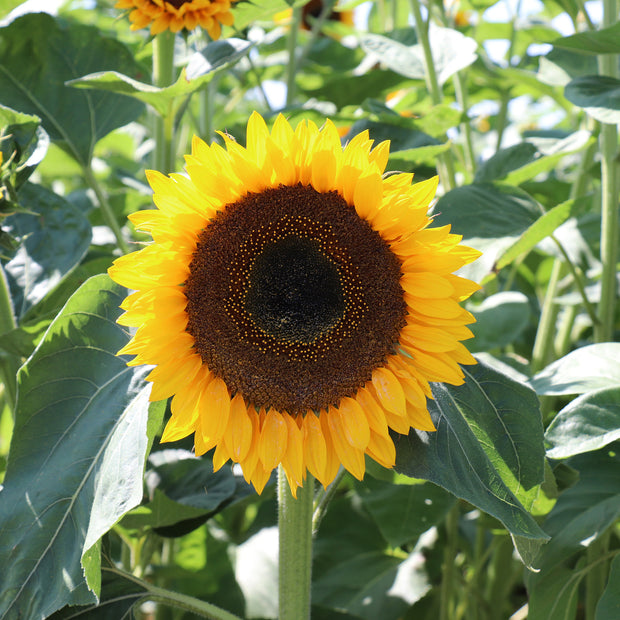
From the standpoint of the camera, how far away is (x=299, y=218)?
0.81 m

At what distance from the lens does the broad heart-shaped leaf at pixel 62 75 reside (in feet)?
3.81

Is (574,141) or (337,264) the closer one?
(337,264)

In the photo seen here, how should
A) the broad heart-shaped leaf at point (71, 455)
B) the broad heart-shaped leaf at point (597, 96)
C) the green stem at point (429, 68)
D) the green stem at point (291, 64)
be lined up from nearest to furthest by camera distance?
the broad heart-shaped leaf at point (71, 455)
the broad heart-shaped leaf at point (597, 96)
the green stem at point (429, 68)
the green stem at point (291, 64)

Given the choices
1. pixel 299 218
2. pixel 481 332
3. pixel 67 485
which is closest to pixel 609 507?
pixel 481 332

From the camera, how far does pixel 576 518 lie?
3.19ft

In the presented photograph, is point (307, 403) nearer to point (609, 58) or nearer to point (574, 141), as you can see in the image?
point (574, 141)

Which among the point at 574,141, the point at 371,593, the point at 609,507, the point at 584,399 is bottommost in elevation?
the point at 371,593

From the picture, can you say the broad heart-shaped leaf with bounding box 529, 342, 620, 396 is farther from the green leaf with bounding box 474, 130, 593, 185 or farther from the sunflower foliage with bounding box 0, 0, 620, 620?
the green leaf with bounding box 474, 130, 593, 185

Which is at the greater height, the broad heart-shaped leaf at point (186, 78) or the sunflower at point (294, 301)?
the broad heart-shaped leaf at point (186, 78)

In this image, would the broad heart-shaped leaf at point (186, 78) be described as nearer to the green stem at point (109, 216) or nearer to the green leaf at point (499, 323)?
the green stem at point (109, 216)

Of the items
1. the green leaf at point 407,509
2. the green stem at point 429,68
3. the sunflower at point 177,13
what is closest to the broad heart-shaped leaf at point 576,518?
the green leaf at point 407,509

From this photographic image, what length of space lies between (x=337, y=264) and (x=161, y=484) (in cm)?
44

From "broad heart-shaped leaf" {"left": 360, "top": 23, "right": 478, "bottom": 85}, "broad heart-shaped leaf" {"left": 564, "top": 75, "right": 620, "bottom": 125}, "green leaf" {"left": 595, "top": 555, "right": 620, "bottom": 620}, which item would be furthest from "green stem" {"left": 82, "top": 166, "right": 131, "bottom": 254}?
"green leaf" {"left": 595, "top": 555, "right": 620, "bottom": 620}

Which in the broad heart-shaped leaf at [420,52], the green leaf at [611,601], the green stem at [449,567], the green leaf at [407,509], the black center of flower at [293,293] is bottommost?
the green stem at [449,567]
